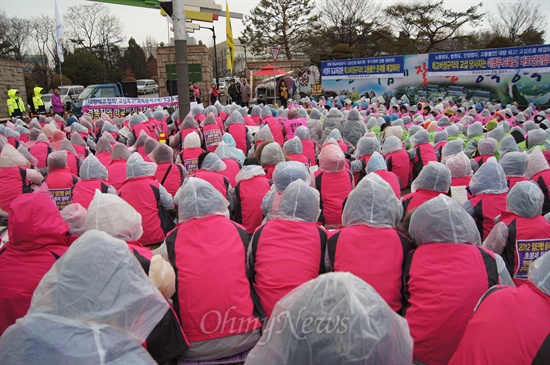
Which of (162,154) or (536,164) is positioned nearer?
(536,164)

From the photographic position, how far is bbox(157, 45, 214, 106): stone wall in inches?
818

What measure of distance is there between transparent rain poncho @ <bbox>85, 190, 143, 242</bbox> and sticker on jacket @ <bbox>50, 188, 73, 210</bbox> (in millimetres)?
2773

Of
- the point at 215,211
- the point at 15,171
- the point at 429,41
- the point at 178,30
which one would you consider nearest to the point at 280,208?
the point at 215,211

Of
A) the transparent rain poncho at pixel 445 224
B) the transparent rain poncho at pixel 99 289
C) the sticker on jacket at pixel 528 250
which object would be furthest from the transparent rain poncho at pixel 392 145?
the transparent rain poncho at pixel 99 289

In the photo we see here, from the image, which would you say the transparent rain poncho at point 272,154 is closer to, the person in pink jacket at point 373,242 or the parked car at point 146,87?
the person in pink jacket at point 373,242

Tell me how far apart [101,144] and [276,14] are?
3385cm

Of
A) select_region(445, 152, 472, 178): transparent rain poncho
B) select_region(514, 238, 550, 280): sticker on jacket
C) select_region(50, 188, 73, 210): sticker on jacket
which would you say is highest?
select_region(445, 152, 472, 178): transparent rain poncho

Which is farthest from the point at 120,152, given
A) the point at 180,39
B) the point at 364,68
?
the point at 364,68

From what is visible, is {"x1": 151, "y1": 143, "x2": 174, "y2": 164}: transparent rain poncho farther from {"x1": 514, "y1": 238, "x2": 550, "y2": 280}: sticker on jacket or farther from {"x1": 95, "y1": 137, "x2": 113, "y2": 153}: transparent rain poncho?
{"x1": 514, "y1": 238, "x2": 550, "y2": 280}: sticker on jacket

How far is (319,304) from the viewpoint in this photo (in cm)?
137

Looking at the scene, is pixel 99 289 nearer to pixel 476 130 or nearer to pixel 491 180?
pixel 491 180

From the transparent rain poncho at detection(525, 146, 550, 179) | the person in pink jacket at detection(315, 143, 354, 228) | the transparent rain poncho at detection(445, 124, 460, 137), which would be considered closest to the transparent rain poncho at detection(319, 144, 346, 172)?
the person in pink jacket at detection(315, 143, 354, 228)

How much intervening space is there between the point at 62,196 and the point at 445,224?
4.74 meters

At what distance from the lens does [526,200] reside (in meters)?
3.42
